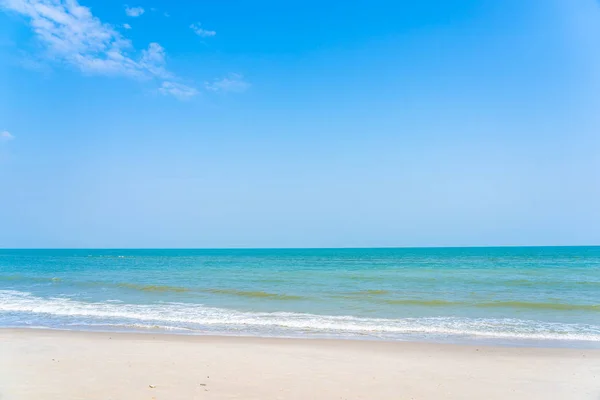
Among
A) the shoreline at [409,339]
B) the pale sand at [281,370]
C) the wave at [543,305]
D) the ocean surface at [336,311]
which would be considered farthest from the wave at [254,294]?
the pale sand at [281,370]

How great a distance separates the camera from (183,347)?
10773 mm

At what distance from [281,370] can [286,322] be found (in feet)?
19.8

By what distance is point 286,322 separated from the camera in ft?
48.1

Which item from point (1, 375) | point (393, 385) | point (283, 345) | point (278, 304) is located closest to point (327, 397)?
Result: point (393, 385)

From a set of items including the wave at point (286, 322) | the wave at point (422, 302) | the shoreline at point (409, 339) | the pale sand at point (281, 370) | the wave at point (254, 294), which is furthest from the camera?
the wave at point (254, 294)

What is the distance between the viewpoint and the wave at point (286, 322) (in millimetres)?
12930

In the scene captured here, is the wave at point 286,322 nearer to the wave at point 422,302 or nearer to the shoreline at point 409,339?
the shoreline at point 409,339

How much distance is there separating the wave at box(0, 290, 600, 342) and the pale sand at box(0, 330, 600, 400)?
1784mm

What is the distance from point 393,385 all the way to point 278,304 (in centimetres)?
1140

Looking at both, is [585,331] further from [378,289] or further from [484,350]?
[378,289]

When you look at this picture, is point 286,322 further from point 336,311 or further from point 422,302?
point 422,302

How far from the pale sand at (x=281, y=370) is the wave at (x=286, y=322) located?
5.85ft

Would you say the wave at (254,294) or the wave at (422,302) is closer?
the wave at (422,302)

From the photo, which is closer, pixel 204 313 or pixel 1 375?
pixel 1 375
